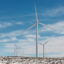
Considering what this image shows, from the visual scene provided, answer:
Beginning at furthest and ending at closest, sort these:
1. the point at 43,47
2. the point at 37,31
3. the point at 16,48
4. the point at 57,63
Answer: the point at 16,48 → the point at 43,47 → the point at 37,31 → the point at 57,63

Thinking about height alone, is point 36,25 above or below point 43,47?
above

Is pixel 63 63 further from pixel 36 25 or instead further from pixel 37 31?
pixel 36 25

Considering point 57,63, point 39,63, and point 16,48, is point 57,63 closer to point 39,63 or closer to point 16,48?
point 39,63

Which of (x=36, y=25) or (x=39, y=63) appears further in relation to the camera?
(x=36, y=25)

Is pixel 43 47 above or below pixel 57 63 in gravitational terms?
above

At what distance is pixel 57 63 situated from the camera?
20.7 meters

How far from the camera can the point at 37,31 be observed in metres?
59.2

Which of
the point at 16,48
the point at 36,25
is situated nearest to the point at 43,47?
the point at 36,25

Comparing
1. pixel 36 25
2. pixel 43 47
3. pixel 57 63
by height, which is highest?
pixel 36 25

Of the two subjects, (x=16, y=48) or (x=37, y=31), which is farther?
(x=16, y=48)

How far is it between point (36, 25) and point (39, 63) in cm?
4213

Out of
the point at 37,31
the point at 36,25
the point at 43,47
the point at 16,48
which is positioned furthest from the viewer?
the point at 16,48

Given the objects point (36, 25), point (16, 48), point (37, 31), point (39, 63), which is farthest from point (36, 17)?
point (39, 63)

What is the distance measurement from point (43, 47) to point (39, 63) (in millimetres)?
54162
